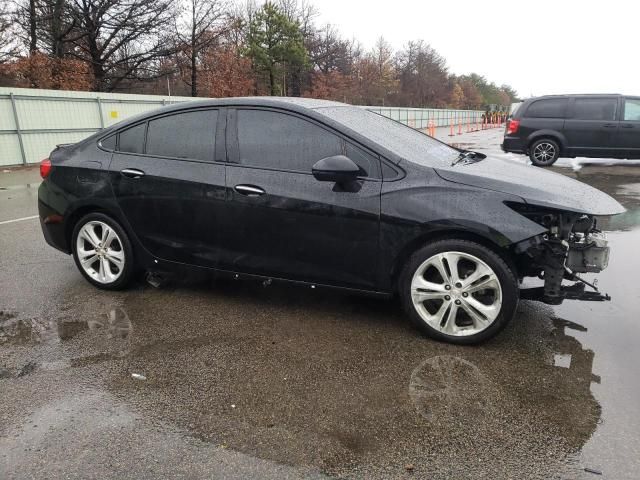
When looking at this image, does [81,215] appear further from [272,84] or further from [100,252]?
[272,84]

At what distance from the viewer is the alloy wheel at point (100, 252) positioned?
4.26 metres

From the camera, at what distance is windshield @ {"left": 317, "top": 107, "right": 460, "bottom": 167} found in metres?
3.55

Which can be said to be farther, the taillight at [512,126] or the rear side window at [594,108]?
the taillight at [512,126]

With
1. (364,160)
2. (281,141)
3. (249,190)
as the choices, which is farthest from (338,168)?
(249,190)

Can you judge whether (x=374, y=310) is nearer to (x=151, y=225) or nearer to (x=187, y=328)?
(x=187, y=328)

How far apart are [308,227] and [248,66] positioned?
43.5 m

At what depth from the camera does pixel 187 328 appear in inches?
144

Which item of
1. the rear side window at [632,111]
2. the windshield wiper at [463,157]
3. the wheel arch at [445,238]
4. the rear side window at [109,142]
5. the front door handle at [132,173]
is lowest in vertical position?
the wheel arch at [445,238]

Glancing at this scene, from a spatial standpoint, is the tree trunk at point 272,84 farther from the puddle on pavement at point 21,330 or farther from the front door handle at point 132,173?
the puddle on pavement at point 21,330

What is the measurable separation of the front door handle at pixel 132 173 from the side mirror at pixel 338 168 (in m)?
1.55

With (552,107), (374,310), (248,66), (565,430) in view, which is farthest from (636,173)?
(248,66)

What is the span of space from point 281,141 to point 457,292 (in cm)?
160

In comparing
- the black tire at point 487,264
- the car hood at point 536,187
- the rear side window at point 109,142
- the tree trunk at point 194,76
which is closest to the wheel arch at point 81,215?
the rear side window at point 109,142

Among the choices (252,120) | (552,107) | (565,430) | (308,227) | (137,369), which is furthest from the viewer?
(552,107)
